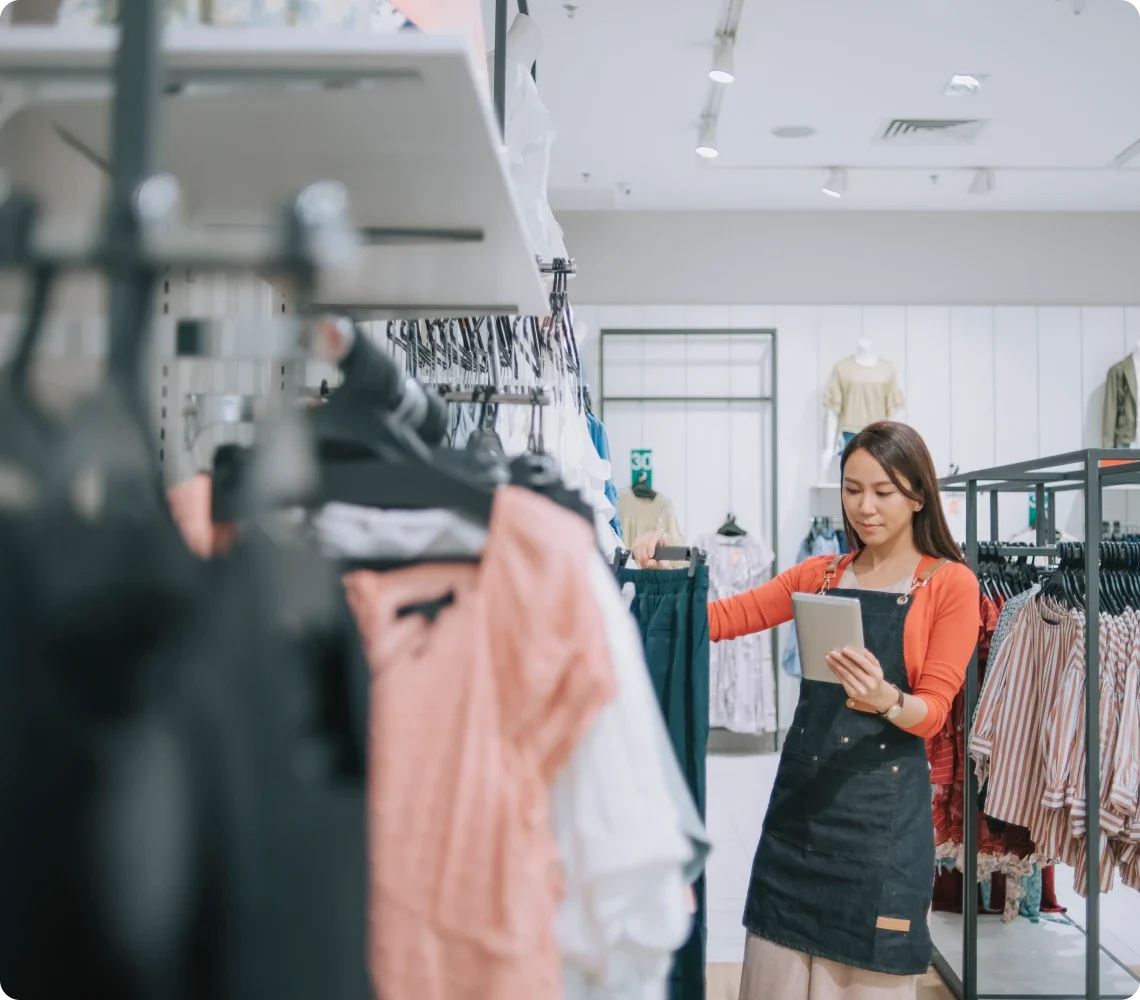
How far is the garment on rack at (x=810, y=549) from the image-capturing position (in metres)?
4.95

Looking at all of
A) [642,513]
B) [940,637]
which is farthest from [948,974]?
[642,513]

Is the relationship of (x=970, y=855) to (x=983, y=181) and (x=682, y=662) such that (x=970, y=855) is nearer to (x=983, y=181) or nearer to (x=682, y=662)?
(x=682, y=662)

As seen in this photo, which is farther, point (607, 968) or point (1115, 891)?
point (1115, 891)

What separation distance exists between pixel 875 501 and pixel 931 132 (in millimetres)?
3566

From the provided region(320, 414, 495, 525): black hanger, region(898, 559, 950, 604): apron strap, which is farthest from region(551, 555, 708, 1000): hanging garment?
region(898, 559, 950, 604): apron strap

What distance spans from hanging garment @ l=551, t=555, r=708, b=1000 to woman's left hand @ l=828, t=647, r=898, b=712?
39.4 inches

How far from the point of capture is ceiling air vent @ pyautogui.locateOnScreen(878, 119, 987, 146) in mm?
4559

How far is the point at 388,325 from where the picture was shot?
1703 mm

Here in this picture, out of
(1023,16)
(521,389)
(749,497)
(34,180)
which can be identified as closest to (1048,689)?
(521,389)

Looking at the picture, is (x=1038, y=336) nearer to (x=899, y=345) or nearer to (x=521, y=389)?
(x=899, y=345)

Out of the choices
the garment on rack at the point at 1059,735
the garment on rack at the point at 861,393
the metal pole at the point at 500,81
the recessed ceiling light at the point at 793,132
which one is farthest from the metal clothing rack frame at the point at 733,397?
the metal pole at the point at 500,81

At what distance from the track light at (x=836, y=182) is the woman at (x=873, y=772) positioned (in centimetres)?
374

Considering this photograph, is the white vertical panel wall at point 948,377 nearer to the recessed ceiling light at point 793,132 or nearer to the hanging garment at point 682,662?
the recessed ceiling light at point 793,132

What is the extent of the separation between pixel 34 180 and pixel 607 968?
927 mm
